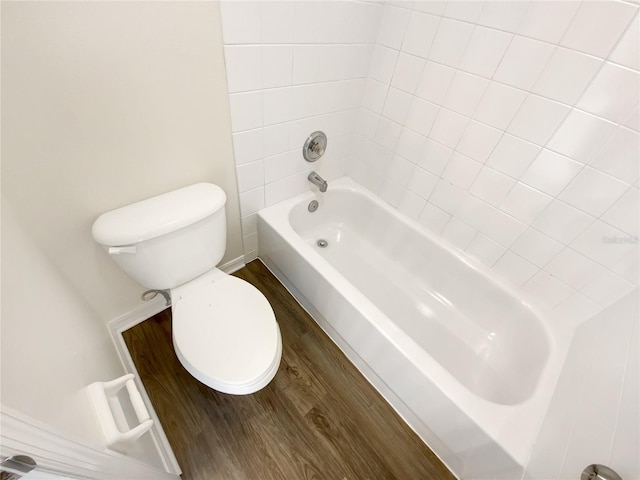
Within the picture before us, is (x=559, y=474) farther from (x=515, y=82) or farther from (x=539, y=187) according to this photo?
(x=515, y=82)

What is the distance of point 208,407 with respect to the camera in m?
1.10

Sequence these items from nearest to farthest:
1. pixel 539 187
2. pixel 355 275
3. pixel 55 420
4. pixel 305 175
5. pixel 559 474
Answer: pixel 55 420 → pixel 559 474 → pixel 539 187 → pixel 305 175 → pixel 355 275

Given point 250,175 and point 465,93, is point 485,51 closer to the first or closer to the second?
point 465,93

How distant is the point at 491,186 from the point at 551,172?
0.65ft

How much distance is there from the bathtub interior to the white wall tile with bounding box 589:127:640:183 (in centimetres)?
58

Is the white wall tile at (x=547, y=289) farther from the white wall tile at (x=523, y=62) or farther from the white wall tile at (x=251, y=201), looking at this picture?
the white wall tile at (x=251, y=201)

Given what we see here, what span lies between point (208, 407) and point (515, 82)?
1.62m

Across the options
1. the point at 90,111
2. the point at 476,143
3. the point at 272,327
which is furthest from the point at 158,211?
the point at 476,143

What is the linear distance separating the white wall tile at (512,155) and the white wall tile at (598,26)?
0.28 metres

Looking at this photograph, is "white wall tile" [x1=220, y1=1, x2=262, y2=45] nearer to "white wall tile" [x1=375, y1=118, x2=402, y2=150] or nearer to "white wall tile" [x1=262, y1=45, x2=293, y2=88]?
"white wall tile" [x1=262, y1=45, x2=293, y2=88]

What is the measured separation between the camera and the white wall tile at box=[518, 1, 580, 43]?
0.78 m

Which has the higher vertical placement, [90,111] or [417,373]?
[90,111]

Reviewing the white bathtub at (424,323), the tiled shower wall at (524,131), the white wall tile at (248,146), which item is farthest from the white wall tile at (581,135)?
the white wall tile at (248,146)

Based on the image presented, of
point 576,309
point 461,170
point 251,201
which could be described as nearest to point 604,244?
point 576,309
